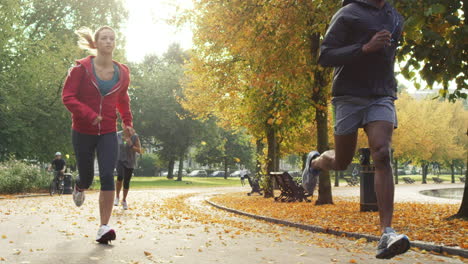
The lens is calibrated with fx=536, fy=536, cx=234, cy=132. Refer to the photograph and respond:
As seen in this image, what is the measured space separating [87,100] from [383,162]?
335 cm

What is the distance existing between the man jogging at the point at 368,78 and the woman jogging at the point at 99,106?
107 inches

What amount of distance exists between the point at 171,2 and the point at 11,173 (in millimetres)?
11145

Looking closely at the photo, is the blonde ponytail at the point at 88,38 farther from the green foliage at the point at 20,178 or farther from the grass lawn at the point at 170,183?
the grass lawn at the point at 170,183

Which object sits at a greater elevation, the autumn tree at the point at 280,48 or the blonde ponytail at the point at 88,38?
the autumn tree at the point at 280,48

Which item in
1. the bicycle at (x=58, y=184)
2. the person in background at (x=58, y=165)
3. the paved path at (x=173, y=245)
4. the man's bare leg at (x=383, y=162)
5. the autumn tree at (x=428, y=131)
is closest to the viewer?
the man's bare leg at (x=383, y=162)

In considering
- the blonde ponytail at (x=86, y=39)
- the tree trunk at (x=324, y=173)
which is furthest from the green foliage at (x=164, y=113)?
the blonde ponytail at (x=86, y=39)

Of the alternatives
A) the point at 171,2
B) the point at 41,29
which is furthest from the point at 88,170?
the point at 41,29

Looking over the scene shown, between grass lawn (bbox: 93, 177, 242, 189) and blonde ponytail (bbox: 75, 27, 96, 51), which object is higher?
blonde ponytail (bbox: 75, 27, 96, 51)

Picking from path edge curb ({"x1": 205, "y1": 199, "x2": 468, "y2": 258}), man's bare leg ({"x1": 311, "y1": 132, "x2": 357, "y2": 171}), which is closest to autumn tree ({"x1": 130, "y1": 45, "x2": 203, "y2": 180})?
path edge curb ({"x1": 205, "y1": 199, "x2": 468, "y2": 258})

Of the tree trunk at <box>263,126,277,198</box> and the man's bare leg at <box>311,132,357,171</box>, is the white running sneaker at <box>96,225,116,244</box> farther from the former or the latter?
the tree trunk at <box>263,126,277,198</box>

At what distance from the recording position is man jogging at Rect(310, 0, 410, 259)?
4.08 m

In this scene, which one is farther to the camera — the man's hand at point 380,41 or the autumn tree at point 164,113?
the autumn tree at point 164,113

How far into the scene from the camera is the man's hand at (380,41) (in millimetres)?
3918

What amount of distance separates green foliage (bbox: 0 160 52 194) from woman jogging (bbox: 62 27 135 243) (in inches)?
702
